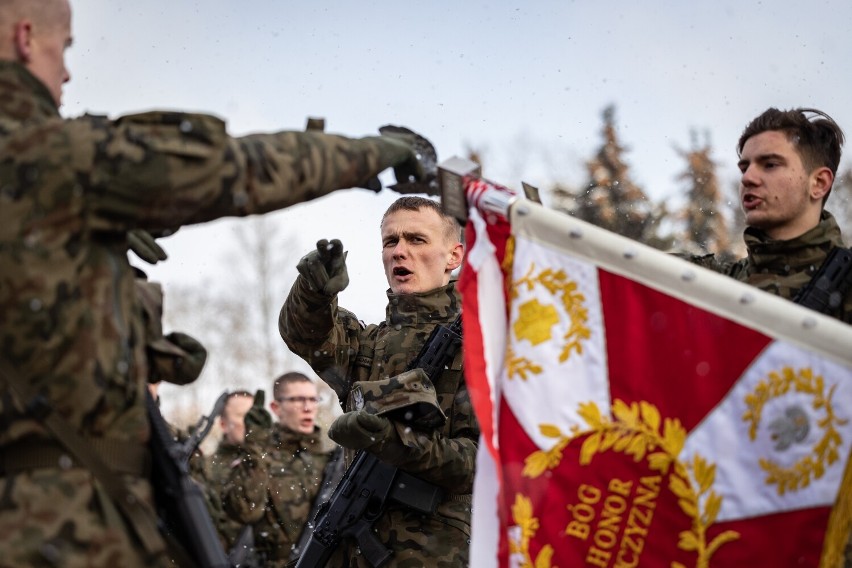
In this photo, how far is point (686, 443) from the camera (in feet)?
12.0

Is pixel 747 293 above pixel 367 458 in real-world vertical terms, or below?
above

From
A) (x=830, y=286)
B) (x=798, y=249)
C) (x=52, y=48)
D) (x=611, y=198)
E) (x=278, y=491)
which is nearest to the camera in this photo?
(x=52, y=48)

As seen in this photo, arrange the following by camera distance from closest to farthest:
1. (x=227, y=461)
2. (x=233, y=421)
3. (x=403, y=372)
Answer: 1. (x=403, y=372)
2. (x=227, y=461)
3. (x=233, y=421)

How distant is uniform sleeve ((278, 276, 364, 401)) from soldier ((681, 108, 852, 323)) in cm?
177

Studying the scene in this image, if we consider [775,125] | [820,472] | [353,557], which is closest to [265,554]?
[353,557]

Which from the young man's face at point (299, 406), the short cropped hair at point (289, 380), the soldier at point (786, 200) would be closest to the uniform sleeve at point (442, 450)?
the soldier at point (786, 200)

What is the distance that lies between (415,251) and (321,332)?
2.45 feet

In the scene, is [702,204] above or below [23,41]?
above

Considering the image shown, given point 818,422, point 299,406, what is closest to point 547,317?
point 818,422

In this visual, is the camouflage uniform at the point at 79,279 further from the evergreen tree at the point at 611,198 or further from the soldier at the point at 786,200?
the evergreen tree at the point at 611,198

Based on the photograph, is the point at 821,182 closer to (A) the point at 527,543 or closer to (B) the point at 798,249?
(B) the point at 798,249

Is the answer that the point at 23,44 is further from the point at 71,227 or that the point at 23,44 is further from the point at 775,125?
the point at 775,125

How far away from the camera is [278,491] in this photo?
38.5 feet

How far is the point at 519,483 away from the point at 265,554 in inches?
339
